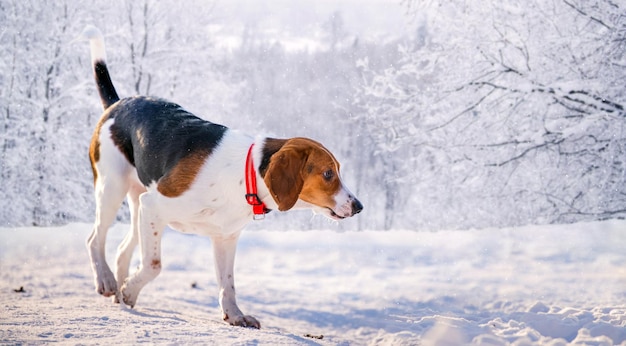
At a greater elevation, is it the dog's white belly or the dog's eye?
the dog's eye

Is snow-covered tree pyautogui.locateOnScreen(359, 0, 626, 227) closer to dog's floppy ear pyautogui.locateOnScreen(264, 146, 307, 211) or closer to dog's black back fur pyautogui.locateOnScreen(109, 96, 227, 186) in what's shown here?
dog's black back fur pyautogui.locateOnScreen(109, 96, 227, 186)

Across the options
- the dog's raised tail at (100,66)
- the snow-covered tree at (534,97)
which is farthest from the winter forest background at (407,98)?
the dog's raised tail at (100,66)

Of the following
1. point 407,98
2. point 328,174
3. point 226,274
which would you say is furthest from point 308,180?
point 407,98

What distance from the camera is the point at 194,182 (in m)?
3.88

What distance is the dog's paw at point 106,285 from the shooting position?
4.59m

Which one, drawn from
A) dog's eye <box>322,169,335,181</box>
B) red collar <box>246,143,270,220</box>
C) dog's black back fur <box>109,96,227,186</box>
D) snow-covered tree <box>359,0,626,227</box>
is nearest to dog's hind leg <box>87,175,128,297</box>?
dog's black back fur <box>109,96,227,186</box>

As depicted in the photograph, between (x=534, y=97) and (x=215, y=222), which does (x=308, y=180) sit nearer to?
(x=215, y=222)

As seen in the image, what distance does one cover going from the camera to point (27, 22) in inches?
548

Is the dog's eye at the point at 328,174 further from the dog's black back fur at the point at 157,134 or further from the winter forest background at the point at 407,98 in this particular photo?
the winter forest background at the point at 407,98

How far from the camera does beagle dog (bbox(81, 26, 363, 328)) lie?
3645mm

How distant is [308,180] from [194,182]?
0.76 metres

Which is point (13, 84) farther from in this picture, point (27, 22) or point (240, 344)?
point (240, 344)

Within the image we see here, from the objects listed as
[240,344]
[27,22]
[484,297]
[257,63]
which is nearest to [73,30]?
[27,22]

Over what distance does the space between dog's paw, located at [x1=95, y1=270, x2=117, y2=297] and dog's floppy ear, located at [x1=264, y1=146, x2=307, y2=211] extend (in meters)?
1.82
